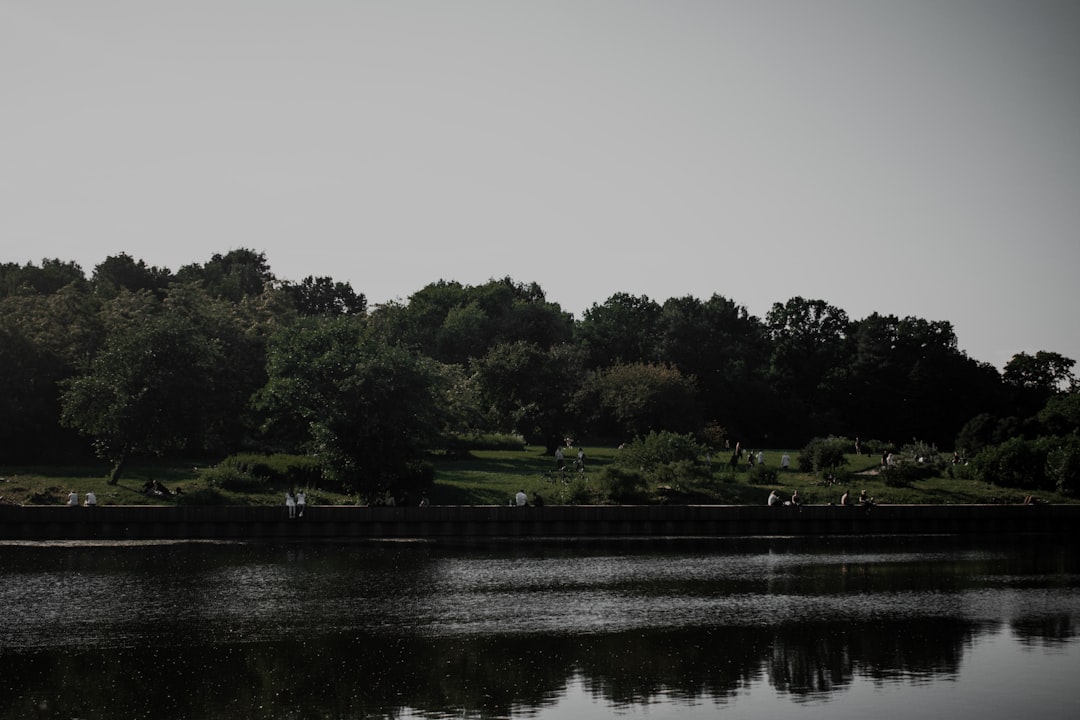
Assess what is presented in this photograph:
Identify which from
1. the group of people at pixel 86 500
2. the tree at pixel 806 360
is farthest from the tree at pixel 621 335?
the group of people at pixel 86 500

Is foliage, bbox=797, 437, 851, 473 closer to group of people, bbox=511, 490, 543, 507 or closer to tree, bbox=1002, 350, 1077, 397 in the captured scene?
group of people, bbox=511, 490, 543, 507

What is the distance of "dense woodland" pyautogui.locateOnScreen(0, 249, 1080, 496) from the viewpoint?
6384cm

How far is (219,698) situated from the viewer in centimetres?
2422

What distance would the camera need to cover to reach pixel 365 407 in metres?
60.7

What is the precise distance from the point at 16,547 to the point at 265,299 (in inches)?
1963

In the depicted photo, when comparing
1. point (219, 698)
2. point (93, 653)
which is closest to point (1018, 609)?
point (219, 698)

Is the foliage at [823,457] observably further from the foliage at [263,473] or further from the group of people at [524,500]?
the foliage at [263,473]

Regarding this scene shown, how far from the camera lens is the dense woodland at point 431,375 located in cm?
6384

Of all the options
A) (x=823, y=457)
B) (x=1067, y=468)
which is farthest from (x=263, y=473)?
(x=1067, y=468)

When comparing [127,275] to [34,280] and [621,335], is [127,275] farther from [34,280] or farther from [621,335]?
[621,335]

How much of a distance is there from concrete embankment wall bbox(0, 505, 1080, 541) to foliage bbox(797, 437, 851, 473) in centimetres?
864

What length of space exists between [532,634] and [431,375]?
32.7 metres

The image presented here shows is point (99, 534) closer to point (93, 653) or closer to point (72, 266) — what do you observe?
point (93, 653)

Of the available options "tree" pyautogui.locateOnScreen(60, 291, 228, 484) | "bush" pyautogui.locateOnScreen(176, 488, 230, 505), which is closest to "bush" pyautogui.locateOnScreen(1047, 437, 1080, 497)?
"bush" pyautogui.locateOnScreen(176, 488, 230, 505)
